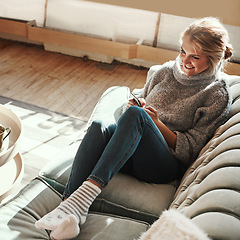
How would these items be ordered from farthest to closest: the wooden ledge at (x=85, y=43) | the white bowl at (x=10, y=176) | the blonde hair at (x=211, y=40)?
the wooden ledge at (x=85, y=43), the white bowl at (x=10, y=176), the blonde hair at (x=211, y=40)

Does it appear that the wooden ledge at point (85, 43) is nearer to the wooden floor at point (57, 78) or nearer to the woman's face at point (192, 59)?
the wooden floor at point (57, 78)

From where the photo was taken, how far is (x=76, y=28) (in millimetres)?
3314

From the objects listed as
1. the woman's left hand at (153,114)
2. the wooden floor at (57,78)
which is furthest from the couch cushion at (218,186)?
the wooden floor at (57,78)

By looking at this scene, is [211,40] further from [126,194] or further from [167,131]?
[126,194]

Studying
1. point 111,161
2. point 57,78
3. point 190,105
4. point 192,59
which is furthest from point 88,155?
point 57,78

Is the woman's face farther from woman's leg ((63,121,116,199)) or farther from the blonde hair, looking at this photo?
woman's leg ((63,121,116,199))

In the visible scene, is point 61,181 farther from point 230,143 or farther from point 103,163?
point 230,143

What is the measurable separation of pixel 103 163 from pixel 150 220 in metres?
0.27

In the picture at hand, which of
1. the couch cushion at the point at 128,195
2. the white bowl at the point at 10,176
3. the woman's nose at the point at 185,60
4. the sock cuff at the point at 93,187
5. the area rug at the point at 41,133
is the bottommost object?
the area rug at the point at 41,133

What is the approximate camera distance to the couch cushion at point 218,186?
81 centimetres

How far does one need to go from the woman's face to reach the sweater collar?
2 cm

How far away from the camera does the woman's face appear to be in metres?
1.41

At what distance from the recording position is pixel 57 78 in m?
A: 2.93

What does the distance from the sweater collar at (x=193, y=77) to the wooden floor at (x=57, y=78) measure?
3.37 feet
